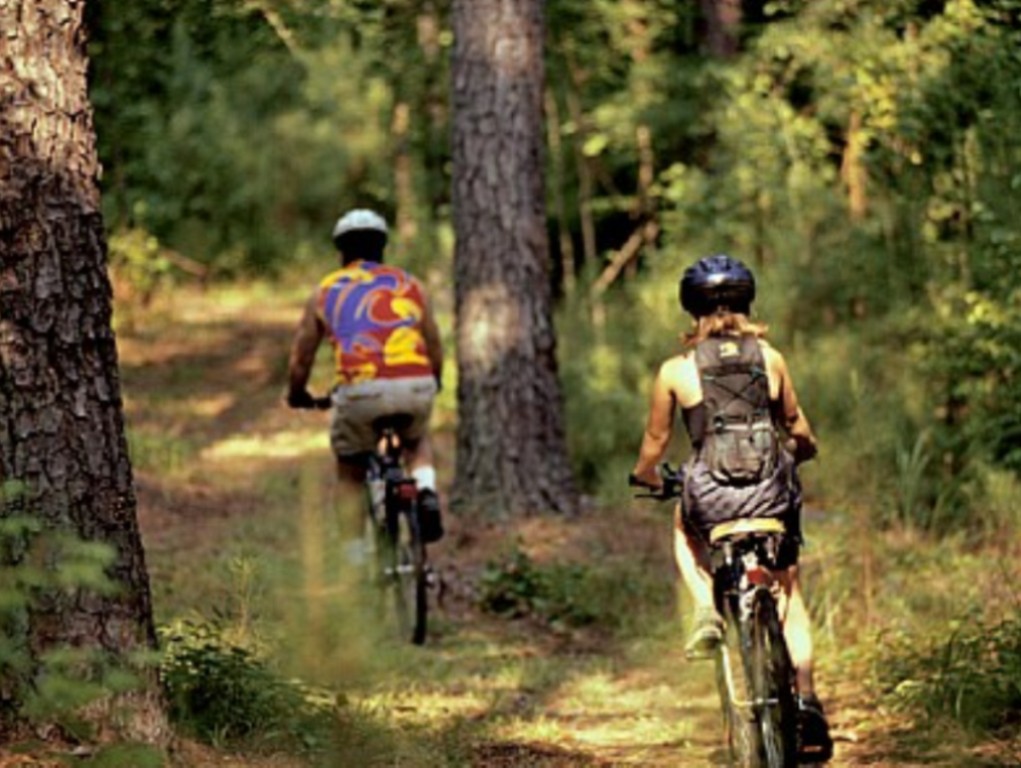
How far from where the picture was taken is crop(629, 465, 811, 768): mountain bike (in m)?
6.86

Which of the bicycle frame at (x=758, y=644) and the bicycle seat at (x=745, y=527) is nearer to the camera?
the bicycle frame at (x=758, y=644)

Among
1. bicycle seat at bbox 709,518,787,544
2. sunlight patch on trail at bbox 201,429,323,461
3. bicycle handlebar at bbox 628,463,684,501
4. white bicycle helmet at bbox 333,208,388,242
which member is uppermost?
white bicycle helmet at bbox 333,208,388,242

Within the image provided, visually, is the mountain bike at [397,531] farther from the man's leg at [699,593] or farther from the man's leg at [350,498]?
the man's leg at [699,593]

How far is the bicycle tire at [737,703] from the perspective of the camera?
696cm

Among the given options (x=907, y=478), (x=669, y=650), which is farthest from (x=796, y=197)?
(x=669, y=650)

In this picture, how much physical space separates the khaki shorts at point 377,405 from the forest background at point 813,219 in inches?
87.9

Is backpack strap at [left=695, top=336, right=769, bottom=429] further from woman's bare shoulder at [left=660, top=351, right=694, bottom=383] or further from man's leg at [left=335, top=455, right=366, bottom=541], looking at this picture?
man's leg at [left=335, top=455, right=366, bottom=541]

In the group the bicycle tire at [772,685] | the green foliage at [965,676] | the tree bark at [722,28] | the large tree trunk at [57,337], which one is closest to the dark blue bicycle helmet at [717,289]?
the bicycle tire at [772,685]

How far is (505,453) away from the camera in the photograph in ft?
41.3

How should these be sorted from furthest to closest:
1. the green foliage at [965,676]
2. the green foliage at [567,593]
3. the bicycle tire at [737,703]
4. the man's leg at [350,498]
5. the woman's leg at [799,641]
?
1. the green foliage at [567,593]
2. the man's leg at [350,498]
3. the green foliage at [965,676]
4. the woman's leg at [799,641]
5. the bicycle tire at [737,703]

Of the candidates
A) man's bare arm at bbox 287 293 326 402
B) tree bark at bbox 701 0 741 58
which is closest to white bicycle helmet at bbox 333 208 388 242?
man's bare arm at bbox 287 293 326 402

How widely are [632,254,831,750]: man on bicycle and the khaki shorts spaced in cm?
280

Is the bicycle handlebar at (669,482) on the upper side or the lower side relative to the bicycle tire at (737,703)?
upper

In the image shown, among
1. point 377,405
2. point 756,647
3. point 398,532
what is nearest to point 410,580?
point 398,532
